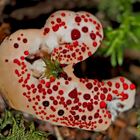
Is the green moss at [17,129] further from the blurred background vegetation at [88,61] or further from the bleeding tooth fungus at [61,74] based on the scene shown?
the bleeding tooth fungus at [61,74]

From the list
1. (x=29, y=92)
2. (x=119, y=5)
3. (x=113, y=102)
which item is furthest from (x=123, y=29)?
(x=29, y=92)

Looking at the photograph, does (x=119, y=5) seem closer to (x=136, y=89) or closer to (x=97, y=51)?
(x=97, y=51)

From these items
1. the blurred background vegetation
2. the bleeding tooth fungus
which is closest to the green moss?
the blurred background vegetation

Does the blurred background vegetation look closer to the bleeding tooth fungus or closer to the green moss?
the green moss

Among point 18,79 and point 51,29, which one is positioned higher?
point 51,29

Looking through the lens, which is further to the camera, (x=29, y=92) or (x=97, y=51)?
(x=97, y=51)

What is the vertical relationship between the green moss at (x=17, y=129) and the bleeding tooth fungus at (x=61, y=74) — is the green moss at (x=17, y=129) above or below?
below

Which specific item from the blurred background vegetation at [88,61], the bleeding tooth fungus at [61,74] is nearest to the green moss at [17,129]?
the blurred background vegetation at [88,61]
